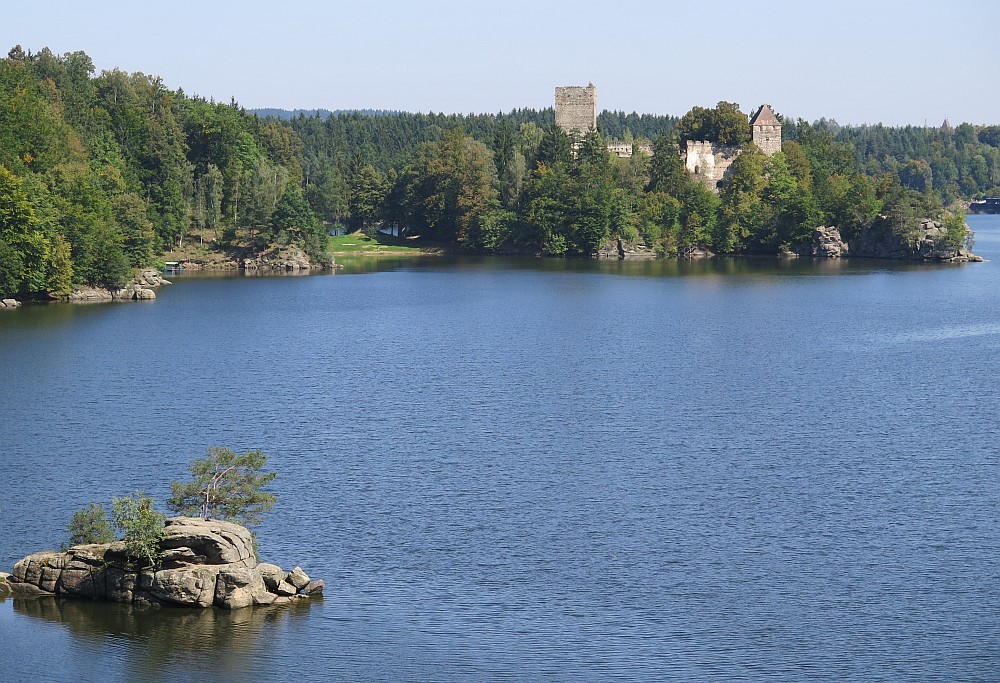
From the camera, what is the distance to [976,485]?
36.9m

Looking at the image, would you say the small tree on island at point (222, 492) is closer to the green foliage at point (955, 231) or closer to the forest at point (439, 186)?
A: the forest at point (439, 186)

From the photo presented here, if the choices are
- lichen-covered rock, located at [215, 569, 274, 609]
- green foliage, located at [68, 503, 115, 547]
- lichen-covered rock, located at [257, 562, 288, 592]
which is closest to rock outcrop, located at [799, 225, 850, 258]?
lichen-covered rock, located at [257, 562, 288, 592]

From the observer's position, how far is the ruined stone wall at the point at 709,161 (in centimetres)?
12888

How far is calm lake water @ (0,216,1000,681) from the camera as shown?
85.6 feet

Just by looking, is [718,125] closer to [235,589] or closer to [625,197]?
[625,197]

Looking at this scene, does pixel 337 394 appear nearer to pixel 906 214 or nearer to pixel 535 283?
A: pixel 535 283

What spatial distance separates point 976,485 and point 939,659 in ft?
41.7

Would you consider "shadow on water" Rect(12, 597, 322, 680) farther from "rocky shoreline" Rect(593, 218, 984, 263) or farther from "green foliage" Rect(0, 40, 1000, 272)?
"rocky shoreline" Rect(593, 218, 984, 263)

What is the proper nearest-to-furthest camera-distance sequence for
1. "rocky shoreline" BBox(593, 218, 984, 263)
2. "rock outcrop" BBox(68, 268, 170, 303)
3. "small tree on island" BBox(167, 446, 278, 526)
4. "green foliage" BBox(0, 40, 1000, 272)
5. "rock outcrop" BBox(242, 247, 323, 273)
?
"small tree on island" BBox(167, 446, 278, 526) < "rock outcrop" BBox(68, 268, 170, 303) < "green foliage" BBox(0, 40, 1000, 272) < "rock outcrop" BBox(242, 247, 323, 273) < "rocky shoreline" BBox(593, 218, 984, 263)

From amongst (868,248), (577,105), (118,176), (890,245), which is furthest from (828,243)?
(118,176)

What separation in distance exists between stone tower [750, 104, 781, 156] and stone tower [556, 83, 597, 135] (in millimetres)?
18467

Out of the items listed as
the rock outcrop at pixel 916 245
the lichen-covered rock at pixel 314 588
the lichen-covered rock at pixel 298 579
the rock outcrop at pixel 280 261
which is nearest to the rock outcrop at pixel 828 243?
the rock outcrop at pixel 916 245

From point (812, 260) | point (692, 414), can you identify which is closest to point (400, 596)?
point (692, 414)

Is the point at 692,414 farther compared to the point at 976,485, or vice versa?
the point at 692,414
